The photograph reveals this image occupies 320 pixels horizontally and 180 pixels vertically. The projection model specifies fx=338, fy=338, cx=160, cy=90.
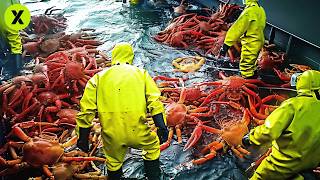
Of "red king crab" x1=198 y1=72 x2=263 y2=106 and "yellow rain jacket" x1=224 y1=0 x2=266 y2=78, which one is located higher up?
"yellow rain jacket" x1=224 y1=0 x2=266 y2=78

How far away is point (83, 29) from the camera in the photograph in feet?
30.3

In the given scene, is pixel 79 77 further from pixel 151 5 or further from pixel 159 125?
pixel 151 5

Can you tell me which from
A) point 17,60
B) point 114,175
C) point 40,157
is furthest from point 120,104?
point 17,60

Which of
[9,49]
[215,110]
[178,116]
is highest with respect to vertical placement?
[9,49]

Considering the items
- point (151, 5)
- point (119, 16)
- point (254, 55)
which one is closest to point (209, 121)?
point (254, 55)

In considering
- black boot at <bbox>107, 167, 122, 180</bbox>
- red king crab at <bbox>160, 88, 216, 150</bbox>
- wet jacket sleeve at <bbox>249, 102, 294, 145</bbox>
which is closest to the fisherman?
red king crab at <bbox>160, 88, 216, 150</bbox>

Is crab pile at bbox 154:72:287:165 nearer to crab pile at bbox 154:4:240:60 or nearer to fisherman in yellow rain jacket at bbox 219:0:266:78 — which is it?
fisherman in yellow rain jacket at bbox 219:0:266:78

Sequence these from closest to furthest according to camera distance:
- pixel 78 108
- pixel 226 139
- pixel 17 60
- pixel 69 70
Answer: pixel 226 139 < pixel 78 108 < pixel 69 70 < pixel 17 60

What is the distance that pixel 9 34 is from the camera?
6.48 metres

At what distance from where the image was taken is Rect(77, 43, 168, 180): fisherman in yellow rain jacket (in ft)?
11.8

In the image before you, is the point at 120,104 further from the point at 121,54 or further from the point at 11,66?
the point at 11,66

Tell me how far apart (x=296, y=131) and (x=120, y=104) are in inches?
69.2

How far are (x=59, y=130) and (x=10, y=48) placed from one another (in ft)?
7.92

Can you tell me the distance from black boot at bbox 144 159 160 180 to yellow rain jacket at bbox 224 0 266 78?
10.3 ft
